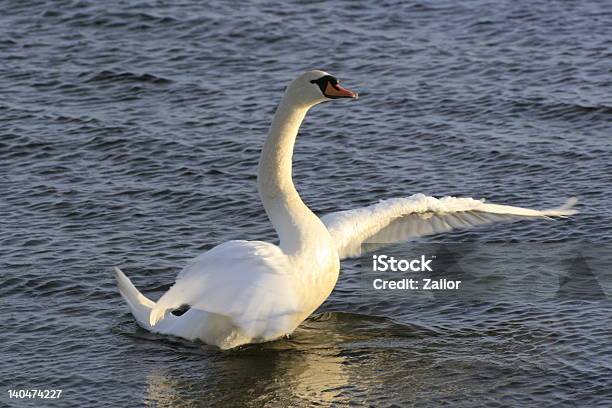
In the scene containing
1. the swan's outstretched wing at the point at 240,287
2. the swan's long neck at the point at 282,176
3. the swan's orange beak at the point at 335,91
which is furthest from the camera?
the swan's long neck at the point at 282,176

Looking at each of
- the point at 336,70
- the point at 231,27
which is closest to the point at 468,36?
the point at 336,70

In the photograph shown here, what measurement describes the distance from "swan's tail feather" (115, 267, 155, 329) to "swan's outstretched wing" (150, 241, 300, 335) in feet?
4.07

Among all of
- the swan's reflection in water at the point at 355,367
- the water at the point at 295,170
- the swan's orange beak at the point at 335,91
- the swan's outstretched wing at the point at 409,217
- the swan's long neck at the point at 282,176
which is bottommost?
the swan's reflection in water at the point at 355,367

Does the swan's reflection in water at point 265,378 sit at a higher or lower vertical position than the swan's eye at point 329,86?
lower

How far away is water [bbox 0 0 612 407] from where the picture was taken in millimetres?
12602

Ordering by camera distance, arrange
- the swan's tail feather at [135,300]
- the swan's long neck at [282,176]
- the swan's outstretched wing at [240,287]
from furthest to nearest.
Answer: the swan's tail feather at [135,300] < the swan's long neck at [282,176] < the swan's outstretched wing at [240,287]

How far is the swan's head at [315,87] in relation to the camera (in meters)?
12.6

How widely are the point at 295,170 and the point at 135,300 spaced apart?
4.67 metres

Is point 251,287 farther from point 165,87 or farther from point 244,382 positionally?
point 165,87

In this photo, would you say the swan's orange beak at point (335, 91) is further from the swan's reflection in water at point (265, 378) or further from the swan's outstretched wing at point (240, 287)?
the swan's reflection in water at point (265, 378)

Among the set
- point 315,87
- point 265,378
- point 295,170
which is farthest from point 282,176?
point 295,170

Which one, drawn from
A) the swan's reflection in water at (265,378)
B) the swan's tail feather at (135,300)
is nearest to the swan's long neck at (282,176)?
the swan's reflection in water at (265,378)

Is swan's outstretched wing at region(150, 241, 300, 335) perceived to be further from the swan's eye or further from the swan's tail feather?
the swan's eye

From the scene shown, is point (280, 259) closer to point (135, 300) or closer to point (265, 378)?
point (265, 378)
